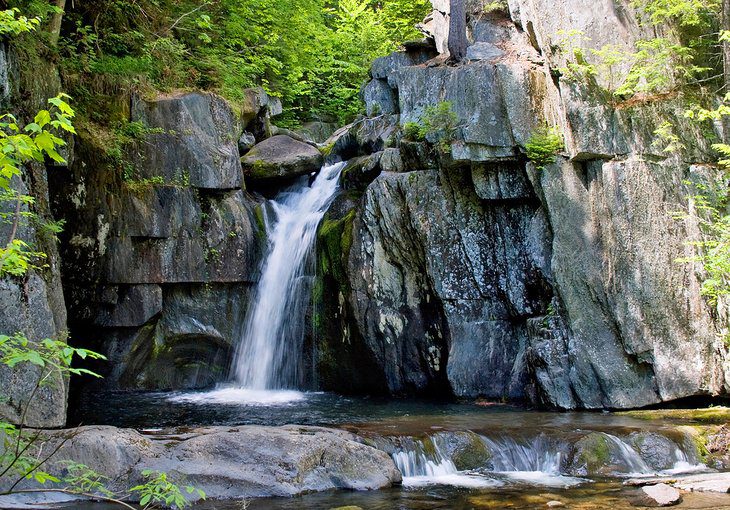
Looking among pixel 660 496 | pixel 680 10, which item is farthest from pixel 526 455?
pixel 680 10

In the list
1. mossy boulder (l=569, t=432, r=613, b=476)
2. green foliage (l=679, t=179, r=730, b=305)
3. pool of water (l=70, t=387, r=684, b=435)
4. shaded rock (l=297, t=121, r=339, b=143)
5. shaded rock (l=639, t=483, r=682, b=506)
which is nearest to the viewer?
shaded rock (l=639, t=483, r=682, b=506)

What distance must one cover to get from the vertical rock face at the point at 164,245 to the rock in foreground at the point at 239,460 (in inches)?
250

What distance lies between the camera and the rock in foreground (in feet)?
23.2

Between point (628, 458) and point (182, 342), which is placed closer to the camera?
point (628, 458)

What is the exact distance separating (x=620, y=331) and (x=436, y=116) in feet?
18.6

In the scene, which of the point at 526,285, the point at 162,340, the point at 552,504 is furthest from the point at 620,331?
the point at 162,340

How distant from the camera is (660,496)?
6684 mm

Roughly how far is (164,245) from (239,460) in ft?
25.7

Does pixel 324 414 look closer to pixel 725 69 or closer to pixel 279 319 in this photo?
pixel 279 319

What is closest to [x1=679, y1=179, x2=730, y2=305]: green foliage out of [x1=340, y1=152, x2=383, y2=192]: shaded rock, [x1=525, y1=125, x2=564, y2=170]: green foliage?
[x1=525, y1=125, x2=564, y2=170]: green foliage

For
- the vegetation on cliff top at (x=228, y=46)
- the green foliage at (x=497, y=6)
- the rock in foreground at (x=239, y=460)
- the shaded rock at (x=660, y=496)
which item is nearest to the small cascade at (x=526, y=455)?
the shaded rock at (x=660, y=496)

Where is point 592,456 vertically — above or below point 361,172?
below

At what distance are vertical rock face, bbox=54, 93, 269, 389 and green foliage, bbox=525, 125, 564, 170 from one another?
705 cm

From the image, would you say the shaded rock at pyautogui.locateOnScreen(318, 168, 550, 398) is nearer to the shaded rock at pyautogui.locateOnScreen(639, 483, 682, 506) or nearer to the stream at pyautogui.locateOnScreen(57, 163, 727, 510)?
the stream at pyautogui.locateOnScreen(57, 163, 727, 510)
